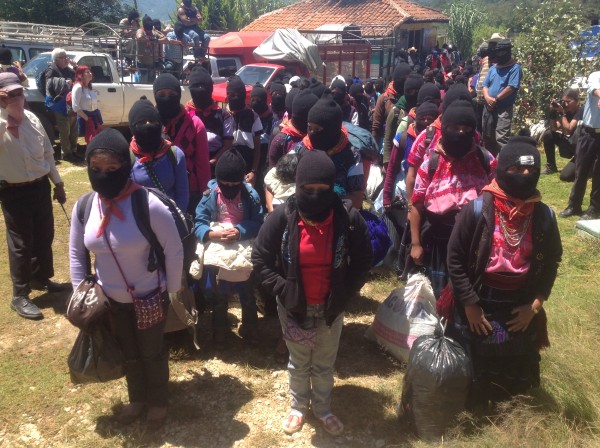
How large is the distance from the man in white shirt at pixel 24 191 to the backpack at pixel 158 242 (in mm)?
1789

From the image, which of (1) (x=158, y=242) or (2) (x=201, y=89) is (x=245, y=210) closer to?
(1) (x=158, y=242)

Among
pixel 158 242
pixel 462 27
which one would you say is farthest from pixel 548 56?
pixel 462 27

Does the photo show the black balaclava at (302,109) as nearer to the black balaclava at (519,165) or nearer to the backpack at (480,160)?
the backpack at (480,160)

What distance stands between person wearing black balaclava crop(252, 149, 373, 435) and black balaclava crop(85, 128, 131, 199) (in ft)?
2.79

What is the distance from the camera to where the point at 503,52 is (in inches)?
317

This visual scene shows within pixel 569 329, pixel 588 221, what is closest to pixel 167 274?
pixel 569 329

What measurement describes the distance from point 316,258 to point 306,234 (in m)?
0.15

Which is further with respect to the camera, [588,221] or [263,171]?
[588,221]

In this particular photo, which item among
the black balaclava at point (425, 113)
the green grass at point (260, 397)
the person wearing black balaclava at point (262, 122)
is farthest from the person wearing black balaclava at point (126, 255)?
the person wearing black balaclava at point (262, 122)

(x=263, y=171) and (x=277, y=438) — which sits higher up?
(x=263, y=171)

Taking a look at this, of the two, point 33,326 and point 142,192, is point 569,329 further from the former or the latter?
point 33,326

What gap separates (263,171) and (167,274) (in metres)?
3.12

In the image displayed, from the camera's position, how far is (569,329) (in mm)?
4367

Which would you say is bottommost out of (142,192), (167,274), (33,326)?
(33,326)
